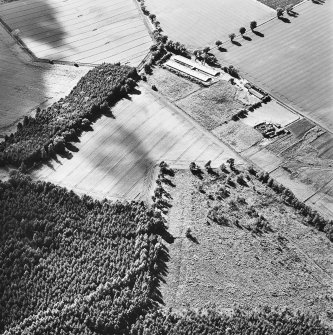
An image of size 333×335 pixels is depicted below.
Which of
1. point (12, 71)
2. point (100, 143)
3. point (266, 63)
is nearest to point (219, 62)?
point (266, 63)

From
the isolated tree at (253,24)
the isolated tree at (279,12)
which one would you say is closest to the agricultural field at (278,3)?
the isolated tree at (279,12)

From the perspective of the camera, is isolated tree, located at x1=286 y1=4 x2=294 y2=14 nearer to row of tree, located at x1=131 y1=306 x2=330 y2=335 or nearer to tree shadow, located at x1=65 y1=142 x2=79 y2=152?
tree shadow, located at x1=65 y1=142 x2=79 y2=152

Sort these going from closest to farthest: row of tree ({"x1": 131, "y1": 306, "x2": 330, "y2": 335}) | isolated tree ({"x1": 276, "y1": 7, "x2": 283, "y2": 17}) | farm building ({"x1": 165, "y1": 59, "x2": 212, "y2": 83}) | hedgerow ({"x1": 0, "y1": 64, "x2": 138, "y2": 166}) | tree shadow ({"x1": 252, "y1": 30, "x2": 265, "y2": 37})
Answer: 1. row of tree ({"x1": 131, "y1": 306, "x2": 330, "y2": 335})
2. hedgerow ({"x1": 0, "y1": 64, "x2": 138, "y2": 166})
3. farm building ({"x1": 165, "y1": 59, "x2": 212, "y2": 83})
4. tree shadow ({"x1": 252, "y1": 30, "x2": 265, "y2": 37})
5. isolated tree ({"x1": 276, "y1": 7, "x2": 283, "y2": 17})

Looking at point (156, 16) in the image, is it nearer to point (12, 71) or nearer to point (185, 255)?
point (12, 71)

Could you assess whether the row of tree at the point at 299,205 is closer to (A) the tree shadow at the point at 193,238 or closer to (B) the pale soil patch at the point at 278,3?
(A) the tree shadow at the point at 193,238

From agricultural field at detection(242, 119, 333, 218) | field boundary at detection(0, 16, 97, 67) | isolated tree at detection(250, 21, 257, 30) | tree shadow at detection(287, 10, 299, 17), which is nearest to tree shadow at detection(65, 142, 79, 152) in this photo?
field boundary at detection(0, 16, 97, 67)

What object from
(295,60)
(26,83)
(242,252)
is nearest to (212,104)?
(295,60)
